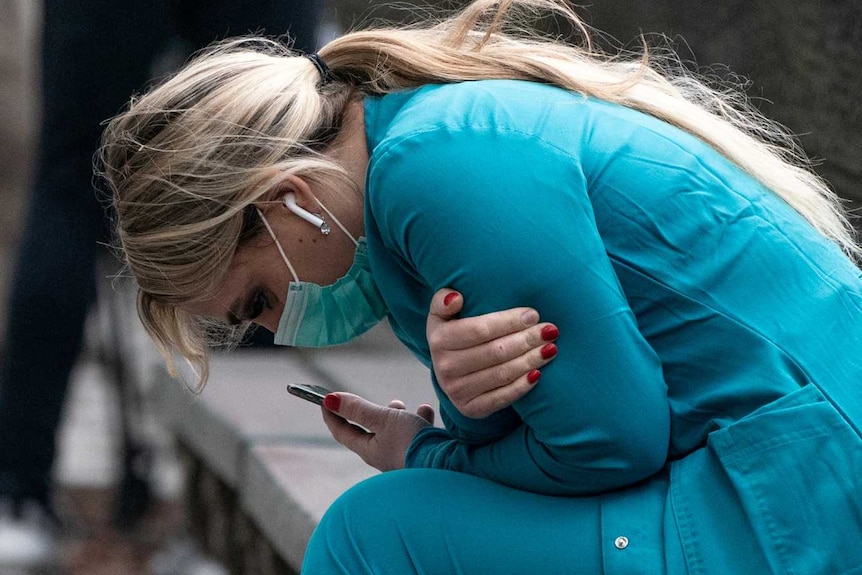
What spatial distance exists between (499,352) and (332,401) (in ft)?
1.91

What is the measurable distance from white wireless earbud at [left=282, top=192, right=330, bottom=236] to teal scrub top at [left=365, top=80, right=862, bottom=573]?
0.14m

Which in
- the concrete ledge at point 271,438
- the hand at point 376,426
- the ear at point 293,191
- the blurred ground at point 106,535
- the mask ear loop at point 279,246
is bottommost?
the blurred ground at point 106,535

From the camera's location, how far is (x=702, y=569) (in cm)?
144

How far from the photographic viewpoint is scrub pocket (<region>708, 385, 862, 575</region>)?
142 cm

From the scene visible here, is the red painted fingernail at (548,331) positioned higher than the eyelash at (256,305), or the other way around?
the red painted fingernail at (548,331)

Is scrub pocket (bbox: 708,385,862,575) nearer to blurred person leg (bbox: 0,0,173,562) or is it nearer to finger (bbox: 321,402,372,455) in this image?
finger (bbox: 321,402,372,455)

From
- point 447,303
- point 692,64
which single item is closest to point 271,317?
point 447,303

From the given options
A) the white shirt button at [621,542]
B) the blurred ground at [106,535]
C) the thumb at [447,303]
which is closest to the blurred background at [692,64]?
the blurred ground at [106,535]

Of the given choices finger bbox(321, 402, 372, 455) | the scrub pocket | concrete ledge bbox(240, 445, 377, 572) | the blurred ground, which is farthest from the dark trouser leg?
the scrub pocket

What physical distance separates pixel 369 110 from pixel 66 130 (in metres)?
1.37

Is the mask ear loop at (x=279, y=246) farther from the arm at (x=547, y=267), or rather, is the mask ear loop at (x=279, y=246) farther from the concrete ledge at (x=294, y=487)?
the concrete ledge at (x=294, y=487)

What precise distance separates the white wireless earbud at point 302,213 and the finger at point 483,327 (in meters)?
0.28

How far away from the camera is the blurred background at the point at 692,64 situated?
2.45 m

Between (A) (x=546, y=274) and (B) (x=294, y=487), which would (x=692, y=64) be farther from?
(A) (x=546, y=274)
